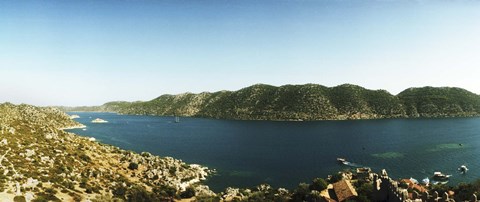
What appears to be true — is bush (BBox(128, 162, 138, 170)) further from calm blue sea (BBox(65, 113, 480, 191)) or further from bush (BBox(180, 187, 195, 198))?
bush (BBox(180, 187, 195, 198))

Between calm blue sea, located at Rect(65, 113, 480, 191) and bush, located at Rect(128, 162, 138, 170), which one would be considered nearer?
bush, located at Rect(128, 162, 138, 170)

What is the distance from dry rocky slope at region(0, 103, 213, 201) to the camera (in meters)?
47.3

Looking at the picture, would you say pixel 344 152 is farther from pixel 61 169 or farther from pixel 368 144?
pixel 61 169

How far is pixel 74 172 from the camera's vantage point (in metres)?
61.4

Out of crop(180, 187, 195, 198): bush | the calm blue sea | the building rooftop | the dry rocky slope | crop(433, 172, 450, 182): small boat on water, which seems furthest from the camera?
the calm blue sea

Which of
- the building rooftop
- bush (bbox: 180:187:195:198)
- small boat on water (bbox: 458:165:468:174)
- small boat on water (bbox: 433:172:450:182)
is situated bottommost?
small boat on water (bbox: 433:172:450:182)

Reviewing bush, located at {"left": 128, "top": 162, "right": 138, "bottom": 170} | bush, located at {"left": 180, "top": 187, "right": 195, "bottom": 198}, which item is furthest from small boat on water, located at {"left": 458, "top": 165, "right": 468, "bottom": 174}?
bush, located at {"left": 128, "top": 162, "right": 138, "bottom": 170}

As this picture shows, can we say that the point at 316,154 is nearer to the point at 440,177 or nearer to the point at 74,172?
the point at 440,177

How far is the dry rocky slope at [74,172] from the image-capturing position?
47.3m

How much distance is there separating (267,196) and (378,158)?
72.6m

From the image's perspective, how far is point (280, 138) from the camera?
7426 inches

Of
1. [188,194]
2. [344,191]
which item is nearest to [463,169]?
[344,191]

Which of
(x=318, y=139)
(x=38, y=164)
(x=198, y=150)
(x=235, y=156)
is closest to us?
(x=38, y=164)

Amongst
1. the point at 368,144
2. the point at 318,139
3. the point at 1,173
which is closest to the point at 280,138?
the point at 318,139
